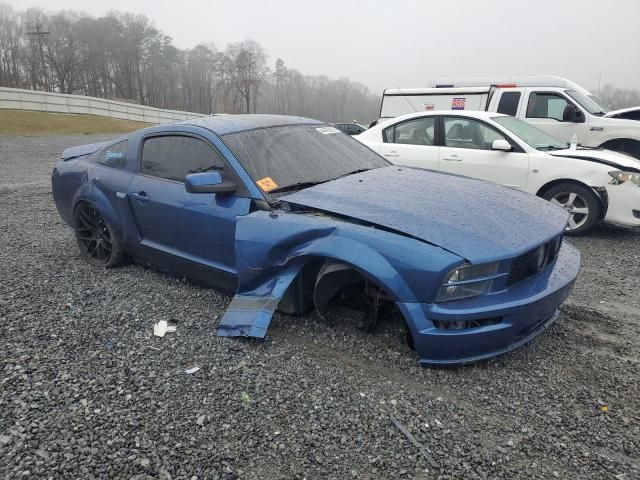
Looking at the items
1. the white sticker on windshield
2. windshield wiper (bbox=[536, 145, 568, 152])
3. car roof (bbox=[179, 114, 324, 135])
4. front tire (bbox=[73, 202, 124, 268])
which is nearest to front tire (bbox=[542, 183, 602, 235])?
windshield wiper (bbox=[536, 145, 568, 152])

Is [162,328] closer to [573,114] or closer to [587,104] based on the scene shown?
[573,114]

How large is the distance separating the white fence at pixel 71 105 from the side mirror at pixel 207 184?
30507 mm

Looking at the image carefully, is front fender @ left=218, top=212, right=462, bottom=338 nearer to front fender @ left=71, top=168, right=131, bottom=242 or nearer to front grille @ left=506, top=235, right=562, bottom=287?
front grille @ left=506, top=235, right=562, bottom=287

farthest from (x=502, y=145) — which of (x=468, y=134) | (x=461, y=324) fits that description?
(x=461, y=324)

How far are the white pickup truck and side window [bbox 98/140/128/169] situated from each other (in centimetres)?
766

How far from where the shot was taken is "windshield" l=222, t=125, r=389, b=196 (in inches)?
132

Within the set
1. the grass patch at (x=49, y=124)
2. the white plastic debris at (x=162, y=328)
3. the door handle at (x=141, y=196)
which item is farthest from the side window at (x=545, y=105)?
the grass patch at (x=49, y=124)

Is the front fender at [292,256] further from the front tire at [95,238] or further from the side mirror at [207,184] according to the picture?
the front tire at [95,238]

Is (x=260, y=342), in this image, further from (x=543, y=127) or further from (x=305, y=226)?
(x=543, y=127)

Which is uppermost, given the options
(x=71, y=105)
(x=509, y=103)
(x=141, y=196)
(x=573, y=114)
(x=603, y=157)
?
(x=509, y=103)

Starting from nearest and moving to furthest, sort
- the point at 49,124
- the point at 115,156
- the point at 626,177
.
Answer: the point at 115,156
the point at 626,177
the point at 49,124

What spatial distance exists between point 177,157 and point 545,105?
793 cm

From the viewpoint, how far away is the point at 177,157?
12.4 feet

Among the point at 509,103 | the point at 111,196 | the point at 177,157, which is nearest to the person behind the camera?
the point at 177,157
